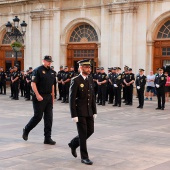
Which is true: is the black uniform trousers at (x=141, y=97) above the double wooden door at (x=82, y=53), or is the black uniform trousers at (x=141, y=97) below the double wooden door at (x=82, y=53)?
below

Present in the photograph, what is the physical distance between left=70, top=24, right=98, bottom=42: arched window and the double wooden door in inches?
14.0

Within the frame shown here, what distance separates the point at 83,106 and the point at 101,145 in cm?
191

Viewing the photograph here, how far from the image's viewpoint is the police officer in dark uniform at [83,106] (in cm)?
723

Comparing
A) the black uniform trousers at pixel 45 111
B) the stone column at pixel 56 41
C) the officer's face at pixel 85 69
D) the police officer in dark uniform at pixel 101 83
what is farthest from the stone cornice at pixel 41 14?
the officer's face at pixel 85 69

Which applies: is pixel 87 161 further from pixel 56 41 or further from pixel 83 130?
pixel 56 41

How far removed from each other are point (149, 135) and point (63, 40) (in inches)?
678

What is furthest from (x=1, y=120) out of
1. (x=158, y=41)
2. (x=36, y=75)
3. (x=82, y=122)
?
(x=158, y=41)

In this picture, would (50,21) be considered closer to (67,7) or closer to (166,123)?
(67,7)

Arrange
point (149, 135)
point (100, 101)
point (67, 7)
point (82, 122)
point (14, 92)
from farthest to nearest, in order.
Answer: point (67, 7) < point (14, 92) < point (100, 101) < point (149, 135) < point (82, 122)

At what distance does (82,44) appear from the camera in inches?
1029

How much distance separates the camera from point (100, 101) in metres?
19.0

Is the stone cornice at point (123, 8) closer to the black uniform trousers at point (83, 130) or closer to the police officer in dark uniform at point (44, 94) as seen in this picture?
the police officer in dark uniform at point (44, 94)

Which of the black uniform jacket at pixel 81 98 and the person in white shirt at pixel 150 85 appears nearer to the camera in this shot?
the black uniform jacket at pixel 81 98

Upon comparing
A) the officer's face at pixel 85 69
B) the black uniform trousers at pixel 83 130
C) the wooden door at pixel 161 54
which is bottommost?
the black uniform trousers at pixel 83 130
